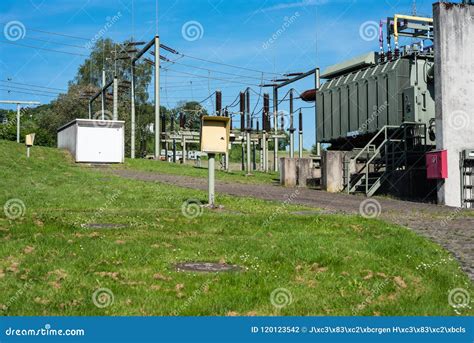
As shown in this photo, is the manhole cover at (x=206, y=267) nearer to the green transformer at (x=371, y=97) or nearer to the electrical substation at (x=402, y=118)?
the electrical substation at (x=402, y=118)

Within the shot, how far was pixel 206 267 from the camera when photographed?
873cm

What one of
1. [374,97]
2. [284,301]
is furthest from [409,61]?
[284,301]

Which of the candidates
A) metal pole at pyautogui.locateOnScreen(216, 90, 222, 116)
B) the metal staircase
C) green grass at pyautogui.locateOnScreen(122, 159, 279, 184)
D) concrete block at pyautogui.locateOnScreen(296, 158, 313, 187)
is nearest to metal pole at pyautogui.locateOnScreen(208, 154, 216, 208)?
the metal staircase

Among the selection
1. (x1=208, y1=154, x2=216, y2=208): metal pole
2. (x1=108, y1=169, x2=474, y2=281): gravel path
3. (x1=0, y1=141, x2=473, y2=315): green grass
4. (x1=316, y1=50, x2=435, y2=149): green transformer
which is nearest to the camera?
(x1=0, y1=141, x2=473, y2=315): green grass

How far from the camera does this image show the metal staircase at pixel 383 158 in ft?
85.9

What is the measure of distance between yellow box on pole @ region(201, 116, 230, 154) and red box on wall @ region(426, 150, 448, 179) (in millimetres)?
9674

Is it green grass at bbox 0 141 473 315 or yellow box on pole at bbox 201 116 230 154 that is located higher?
yellow box on pole at bbox 201 116 230 154

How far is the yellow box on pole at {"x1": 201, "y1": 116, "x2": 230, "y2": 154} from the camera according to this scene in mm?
15469

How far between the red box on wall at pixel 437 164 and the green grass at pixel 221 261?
28.0ft

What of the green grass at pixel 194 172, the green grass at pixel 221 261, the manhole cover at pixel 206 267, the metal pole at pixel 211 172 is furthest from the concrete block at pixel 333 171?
the manhole cover at pixel 206 267

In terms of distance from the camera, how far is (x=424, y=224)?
49.9ft

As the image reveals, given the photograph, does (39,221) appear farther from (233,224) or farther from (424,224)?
(424,224)

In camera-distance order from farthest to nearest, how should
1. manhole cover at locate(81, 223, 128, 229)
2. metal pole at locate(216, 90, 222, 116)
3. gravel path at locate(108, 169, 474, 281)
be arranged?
metal pole at locate(216, 90, 222, 116)
manhole cover at locate(81, 223, 128, 229)
gravel path at locate(108, 169, 474, 281)

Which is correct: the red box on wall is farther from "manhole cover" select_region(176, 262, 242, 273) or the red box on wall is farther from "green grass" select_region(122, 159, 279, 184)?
"manhole cover" select_region(176, 262, 242, 273)
